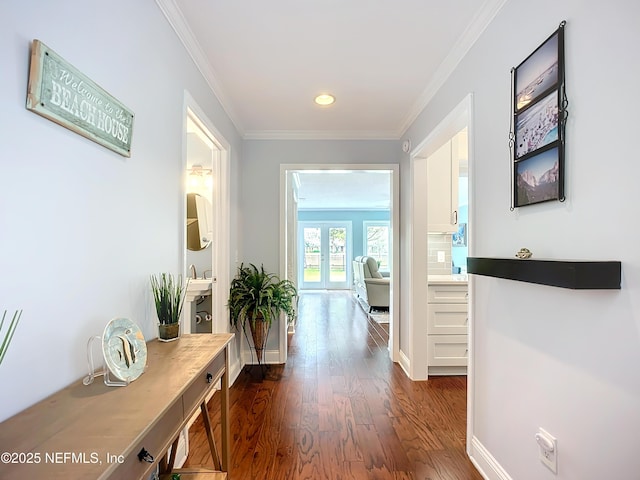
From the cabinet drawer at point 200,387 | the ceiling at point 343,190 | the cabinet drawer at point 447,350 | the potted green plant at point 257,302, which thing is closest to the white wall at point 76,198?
the cabinet drawer at point 200,387

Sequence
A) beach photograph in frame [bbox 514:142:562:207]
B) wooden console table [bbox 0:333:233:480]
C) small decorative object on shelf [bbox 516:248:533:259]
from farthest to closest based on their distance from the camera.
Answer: small decorative object on shelf [bbox 516:248:533:259], beach photograph in frame [bbox 514:142:562:207], wooden console table [bbox 0:333:233:480]

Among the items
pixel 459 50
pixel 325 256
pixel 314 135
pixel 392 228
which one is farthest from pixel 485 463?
pixel 325 256

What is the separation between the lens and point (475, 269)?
5.40ft

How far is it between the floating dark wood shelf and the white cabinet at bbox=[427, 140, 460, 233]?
2.23 meters

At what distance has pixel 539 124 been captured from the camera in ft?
4.32

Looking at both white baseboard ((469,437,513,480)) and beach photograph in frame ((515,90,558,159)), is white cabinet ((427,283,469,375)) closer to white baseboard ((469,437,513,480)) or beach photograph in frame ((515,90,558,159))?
white baseboard ((469,437,513,480))

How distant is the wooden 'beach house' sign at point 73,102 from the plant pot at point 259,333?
87.0 inches

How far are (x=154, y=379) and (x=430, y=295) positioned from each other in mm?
2562

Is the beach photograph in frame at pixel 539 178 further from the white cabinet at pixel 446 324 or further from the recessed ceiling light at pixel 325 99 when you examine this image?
the white cabinet at pixel 446 324

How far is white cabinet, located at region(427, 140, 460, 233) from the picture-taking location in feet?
11.7

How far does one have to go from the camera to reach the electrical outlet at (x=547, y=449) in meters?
1.26

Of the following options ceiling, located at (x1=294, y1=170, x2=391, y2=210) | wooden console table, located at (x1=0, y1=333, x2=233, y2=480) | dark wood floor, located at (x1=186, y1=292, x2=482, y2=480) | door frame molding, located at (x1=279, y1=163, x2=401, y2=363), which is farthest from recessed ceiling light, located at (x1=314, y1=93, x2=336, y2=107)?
dark wood floor, located at (x1=186, y1=292, x2=482, y2=480)

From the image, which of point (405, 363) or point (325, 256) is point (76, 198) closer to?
point (405, 363)

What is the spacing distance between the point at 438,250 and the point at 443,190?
654mm
